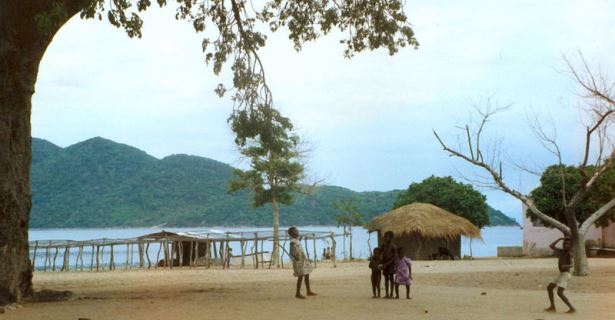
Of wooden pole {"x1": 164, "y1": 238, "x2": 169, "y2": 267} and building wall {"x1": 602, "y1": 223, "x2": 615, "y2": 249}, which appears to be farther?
building wall {"x1": 602, "y1": 223, "x2": 615, "y2": 249}

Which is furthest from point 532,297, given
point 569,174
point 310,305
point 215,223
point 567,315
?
point 215,223

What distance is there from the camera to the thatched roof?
33.4 meters

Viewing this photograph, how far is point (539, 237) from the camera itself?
3903 centimetres

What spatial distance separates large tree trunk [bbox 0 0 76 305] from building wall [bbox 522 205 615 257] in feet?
96.5

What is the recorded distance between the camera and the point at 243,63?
57.2ft

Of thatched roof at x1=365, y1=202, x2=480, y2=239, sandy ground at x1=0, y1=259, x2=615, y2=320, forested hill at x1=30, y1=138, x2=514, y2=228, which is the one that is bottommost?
sandy ground at x1=0, y1=259, x2=615, y2=320

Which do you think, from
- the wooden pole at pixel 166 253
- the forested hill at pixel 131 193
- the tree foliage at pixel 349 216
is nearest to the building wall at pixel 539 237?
the tree foliage at pixel 349 216

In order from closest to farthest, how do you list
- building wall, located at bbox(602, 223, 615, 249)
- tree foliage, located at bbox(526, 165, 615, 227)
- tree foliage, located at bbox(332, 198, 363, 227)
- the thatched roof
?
tree foliage, located at bbox(526, 165, 615, 227) < the thatched roof < building wall, located at bbox(602, 223, 615, 249) < tree foliage, located at bbox(332, 198, 363, 227)

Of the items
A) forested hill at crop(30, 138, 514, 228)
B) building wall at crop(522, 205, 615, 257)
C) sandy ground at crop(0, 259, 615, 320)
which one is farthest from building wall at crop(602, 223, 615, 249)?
forested hill at crop(30, 138, 514, 228)

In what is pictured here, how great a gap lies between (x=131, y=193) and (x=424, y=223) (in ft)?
316

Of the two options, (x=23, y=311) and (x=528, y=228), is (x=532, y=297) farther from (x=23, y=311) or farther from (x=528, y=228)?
(x=528, y=228)

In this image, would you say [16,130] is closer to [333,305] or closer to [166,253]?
[333,305]

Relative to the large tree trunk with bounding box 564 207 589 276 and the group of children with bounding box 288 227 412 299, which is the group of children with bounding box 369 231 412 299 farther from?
the large tree trunk with bounding box 564 207 589 276

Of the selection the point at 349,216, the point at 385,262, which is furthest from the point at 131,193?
the point at 385,262
